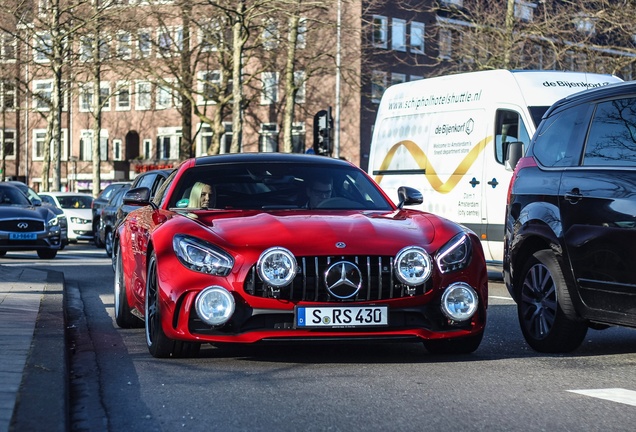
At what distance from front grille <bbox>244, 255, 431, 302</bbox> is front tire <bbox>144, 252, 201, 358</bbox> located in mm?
760

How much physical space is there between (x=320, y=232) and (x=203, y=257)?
2.44 ft

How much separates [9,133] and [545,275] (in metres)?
79.2

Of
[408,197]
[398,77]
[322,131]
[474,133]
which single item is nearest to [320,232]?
Result: [408,197]

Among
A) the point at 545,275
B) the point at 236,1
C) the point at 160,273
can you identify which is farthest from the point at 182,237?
the point at 236,1

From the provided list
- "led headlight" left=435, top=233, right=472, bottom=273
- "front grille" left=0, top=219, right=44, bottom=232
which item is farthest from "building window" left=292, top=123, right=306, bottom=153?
"led headlight" left=435, top=233, right=472, bottom=273

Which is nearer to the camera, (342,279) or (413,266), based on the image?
(342,279)

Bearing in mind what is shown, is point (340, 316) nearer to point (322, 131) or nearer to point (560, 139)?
point (560, 139)

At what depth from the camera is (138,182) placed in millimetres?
20953

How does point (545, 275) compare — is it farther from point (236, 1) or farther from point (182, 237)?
point (236, 1)

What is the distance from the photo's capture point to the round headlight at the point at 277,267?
7.64 metres

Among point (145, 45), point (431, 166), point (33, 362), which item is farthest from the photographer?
point (145, 45)

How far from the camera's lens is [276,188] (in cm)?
916

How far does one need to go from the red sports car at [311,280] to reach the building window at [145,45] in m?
37.6

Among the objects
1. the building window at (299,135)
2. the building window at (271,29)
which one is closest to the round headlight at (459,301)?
the building window at (271,29)
